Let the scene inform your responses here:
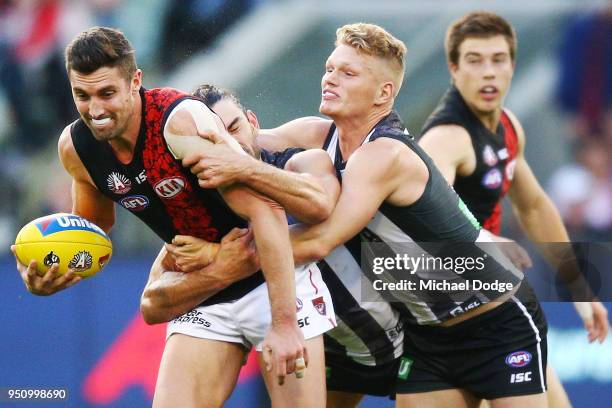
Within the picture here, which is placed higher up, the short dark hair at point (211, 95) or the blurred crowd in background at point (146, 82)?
the blurred crowd in background at point (146, 82)

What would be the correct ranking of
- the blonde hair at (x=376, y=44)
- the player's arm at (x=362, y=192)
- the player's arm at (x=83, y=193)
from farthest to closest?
the blonde hair at (x=376, y=44) < the player's arm at (x=83, y=193) < the player's arm at (x=362, y=192)

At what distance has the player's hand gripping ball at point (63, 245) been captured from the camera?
4.73 m

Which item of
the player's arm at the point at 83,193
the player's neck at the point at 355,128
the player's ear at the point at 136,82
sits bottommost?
the player's arm at the point at 83,193

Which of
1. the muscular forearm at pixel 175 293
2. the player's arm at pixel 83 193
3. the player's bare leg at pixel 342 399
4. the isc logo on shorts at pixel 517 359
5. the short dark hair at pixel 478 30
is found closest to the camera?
the muscular forearm at pixel 175 293

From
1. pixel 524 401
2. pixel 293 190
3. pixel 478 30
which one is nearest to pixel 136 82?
pixel 293 190

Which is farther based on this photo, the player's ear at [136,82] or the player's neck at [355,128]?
the player's neck at [355,128]

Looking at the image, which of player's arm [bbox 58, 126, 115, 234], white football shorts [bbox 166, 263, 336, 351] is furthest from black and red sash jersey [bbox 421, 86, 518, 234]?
player's arm [bbox 58, 126, 115, 234]

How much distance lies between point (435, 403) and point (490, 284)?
638 millimetres

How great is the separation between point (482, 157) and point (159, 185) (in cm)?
235

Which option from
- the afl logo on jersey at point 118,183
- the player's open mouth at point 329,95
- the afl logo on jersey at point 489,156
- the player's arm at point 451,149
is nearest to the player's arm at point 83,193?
the afl logo on jersey at point 118,183

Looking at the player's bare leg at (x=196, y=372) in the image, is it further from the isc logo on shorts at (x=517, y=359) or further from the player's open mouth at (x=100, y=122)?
the isc logo on shorts at (x=517, y=359)

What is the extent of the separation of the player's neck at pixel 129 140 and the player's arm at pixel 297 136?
83 cm

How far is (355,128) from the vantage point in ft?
16.6

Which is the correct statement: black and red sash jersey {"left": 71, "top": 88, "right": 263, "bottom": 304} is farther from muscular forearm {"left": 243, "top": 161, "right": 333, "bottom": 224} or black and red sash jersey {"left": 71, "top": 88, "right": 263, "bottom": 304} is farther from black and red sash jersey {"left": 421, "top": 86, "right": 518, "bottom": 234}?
black and red sash jersey {"left": 421, "top": 86, "right": 518, "bottom": 234}
